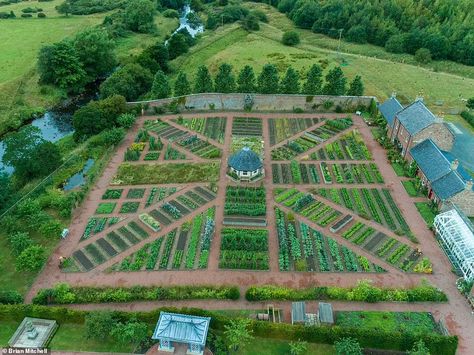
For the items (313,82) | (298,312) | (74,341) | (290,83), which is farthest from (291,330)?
(313,82)

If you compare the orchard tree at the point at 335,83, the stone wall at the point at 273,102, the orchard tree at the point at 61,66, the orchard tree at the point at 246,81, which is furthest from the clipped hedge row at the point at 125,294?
the orchard tree at the point at 61,66

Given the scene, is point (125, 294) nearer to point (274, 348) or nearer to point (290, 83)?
point (274, 348)

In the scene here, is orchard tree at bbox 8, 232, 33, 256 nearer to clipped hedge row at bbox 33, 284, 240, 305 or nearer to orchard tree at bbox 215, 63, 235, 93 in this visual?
clipped hedge row at bbox 33, 284, 240, 305

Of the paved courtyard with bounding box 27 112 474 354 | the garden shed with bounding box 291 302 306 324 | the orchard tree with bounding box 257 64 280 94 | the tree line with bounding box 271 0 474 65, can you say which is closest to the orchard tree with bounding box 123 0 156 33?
the tree line with bounding box 271 0 474 65

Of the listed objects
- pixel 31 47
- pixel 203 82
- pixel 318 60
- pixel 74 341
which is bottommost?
pixel 318 60

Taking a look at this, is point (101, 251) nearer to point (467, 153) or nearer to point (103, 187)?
point (103, 187)

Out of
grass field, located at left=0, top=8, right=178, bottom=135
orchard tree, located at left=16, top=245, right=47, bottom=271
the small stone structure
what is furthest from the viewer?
grass field, located at left=0, top=8, right=178, bottom=135
